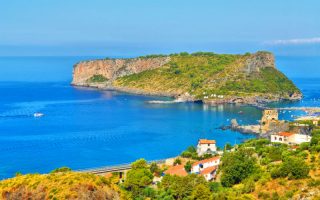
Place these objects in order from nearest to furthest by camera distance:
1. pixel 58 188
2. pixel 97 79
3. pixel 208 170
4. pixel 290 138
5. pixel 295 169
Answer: pixel 58 188
pixel 295 169
pixel 208 170
pixel 290 138
pixel 97 79

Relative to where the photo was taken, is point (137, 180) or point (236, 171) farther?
point (137, 180)

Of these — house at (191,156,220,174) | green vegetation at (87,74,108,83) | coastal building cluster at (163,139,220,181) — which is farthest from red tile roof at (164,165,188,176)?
green vegetation at (87,74,108,83)

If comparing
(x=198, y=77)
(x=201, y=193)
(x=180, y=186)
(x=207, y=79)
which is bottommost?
(x=180, y=186)

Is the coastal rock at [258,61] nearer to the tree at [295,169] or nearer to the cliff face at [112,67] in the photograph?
the cliff face at [112,67]

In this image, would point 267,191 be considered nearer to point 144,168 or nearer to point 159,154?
point 144,168

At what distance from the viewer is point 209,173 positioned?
31625mm

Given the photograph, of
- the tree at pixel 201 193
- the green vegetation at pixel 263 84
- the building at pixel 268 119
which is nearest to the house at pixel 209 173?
the tree at pixel 201 193

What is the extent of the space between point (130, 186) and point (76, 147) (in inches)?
1004

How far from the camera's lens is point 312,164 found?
77.4ft

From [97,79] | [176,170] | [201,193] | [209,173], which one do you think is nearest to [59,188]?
[201,193]

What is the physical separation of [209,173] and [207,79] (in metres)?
82.6

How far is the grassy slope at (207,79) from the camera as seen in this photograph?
10606 cm

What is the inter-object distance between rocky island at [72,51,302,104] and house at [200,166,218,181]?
209ft

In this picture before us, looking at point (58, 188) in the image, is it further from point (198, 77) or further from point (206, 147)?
point (198, 77)
